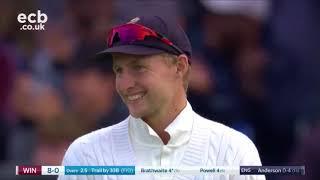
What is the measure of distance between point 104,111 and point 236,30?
427 mm

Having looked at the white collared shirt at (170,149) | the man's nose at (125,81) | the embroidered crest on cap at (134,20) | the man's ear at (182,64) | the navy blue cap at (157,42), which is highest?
the embroidered crest on cap at (134,20)

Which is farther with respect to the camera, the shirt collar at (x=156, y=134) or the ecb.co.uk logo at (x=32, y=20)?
the ecb.co.uk logo at (x=32, y=20)

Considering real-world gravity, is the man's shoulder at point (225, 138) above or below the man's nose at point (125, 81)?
below

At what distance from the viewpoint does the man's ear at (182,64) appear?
2.97m

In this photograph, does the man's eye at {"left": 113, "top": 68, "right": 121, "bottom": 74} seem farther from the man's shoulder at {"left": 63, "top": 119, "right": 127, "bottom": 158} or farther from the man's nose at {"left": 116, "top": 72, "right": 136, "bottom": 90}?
the man's shoulder at {"left": 63, "top": 119, "right": 127, "bottom": 158}

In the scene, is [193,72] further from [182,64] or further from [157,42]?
[157,42]

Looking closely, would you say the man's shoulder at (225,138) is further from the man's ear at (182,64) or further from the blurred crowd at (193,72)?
the man's ear at (182,64)

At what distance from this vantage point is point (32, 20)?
3.06 m

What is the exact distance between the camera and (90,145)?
2992mm

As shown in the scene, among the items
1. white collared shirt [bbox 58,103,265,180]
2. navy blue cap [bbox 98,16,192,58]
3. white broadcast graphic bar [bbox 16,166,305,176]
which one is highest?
navy blue cap [bbox 98,16,192,58]

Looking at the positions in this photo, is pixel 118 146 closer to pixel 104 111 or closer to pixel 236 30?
pixel 104 111

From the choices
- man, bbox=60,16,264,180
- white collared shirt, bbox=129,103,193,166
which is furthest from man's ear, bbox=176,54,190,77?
white collared shirt, bbox=129,103,193,166

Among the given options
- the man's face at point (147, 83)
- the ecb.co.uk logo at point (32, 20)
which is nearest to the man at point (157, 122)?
the man's face at point (147, 83)

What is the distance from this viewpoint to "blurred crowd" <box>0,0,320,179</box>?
3.02m
